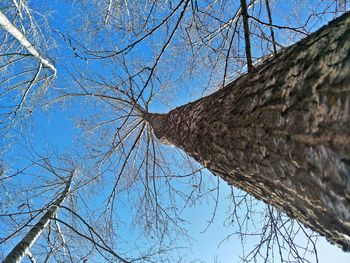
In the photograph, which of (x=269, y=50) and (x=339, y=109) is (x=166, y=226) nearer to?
(x=269, y=50)

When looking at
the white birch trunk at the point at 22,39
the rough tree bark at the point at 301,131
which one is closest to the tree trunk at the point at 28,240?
the rough tree bark at the point at 301,131

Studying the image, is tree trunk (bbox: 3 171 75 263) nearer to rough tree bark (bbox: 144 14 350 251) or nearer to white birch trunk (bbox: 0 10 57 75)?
A: rough tree bark (bbox: 144 14 350 251)

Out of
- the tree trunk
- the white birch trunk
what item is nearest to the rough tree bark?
the tree trunk

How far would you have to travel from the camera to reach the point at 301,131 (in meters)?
0.91

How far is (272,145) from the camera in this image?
3.62ft

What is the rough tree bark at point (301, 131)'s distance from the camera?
0.76 metres

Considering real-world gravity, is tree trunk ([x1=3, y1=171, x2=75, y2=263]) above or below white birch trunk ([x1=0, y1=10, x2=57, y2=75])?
below

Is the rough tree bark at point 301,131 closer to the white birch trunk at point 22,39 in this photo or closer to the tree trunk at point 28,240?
the tree trunk at point 28,240

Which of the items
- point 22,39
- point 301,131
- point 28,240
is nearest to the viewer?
point 301,131

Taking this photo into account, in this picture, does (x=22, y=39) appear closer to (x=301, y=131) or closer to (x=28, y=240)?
(x=28, y=240)

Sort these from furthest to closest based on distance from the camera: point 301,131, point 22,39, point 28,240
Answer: point 22,39, point 28,240, point 301,131

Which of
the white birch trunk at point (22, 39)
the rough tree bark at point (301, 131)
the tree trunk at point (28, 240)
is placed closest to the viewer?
the rough tree bark at point (301, 131)

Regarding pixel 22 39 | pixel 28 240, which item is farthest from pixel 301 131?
pixel 22 39

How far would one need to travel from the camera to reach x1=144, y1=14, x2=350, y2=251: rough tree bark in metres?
0.76
